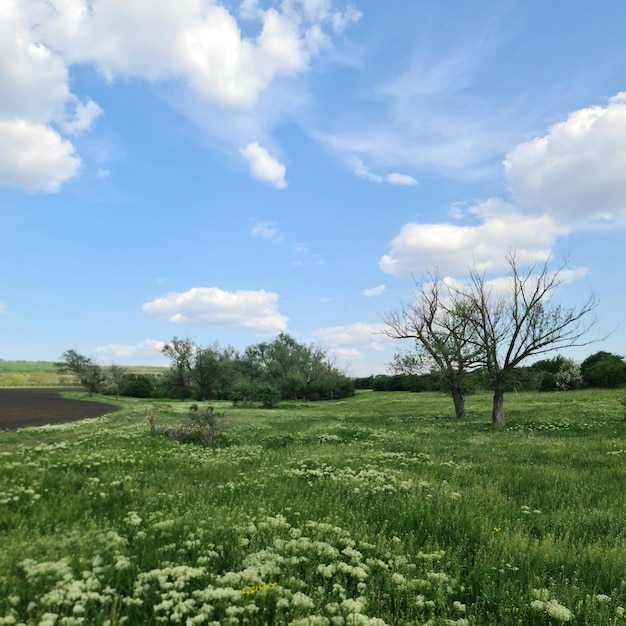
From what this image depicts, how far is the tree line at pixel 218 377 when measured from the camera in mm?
78000

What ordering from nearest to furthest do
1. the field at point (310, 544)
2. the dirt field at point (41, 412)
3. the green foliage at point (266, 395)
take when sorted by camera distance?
the field at point (310, 544) → the dirt field at point (41, 412) → the green foliage at point (266, 395)

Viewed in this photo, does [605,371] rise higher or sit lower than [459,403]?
higher

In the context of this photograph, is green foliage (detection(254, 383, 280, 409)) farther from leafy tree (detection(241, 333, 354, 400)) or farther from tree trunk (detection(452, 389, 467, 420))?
tree trunk (detection(452, 389, 467, 420))

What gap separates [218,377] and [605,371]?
67.3m

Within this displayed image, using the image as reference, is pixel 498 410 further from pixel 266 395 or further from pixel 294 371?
pixel 294 371

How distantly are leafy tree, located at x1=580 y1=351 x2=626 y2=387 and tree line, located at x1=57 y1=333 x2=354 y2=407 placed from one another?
47535 millimetres

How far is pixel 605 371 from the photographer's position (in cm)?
6656

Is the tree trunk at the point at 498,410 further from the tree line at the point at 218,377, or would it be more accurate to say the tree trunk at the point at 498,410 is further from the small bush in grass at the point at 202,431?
the tree line at the point at 218,377

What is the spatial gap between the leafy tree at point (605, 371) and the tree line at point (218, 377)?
47535mm

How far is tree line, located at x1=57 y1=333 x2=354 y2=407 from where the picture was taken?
78000 mm

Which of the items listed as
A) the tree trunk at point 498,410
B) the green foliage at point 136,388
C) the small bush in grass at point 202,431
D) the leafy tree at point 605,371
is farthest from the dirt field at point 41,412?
the leafy tree at point 605,371

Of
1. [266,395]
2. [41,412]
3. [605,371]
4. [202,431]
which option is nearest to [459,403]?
[202,431]

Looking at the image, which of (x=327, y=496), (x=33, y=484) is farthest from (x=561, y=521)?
(x=33, y=484)

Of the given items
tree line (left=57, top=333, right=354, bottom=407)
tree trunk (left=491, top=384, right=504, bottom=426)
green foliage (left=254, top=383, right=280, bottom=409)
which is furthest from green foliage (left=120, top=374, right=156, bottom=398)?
tree trunk (left=491, top=384, right=504, bottom=426)
